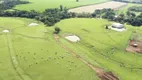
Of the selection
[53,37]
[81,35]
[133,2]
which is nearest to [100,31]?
[81,35]

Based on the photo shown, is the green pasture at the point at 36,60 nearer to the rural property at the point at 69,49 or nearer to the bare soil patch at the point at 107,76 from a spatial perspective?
the rural property at the point at 69,49

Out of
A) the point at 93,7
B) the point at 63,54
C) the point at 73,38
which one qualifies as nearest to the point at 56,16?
the point at 73,38

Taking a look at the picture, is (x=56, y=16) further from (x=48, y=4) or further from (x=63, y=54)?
(x=63, y=54)

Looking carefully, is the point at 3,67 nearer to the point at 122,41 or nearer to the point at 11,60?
the point at 11,60

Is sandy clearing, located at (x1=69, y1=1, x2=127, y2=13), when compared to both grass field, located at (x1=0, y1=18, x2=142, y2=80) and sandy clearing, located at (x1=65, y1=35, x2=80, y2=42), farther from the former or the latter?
sandy clearing, located at (x1=65, y1=35, x2=80, y2=42)

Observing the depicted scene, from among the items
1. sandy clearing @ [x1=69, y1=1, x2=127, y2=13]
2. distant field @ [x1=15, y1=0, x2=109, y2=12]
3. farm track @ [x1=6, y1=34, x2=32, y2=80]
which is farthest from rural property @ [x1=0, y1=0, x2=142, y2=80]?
sandy clearing @ [x1=69, y1=1, x2=127, y2=13]

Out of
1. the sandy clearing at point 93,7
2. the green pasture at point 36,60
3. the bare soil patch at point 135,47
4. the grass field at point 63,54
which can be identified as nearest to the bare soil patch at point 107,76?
the grass field at point 63,54
